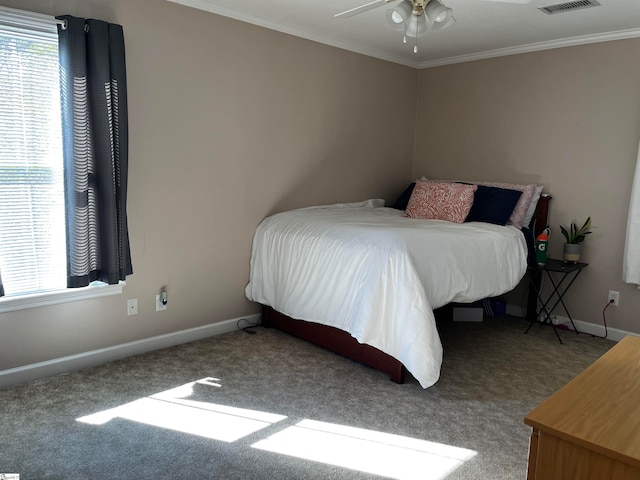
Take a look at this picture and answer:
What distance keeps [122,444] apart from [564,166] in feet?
11.8

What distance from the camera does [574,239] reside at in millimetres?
3717

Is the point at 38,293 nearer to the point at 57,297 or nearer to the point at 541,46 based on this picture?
the point at 57,297

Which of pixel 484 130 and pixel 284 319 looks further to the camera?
pixel 484 130

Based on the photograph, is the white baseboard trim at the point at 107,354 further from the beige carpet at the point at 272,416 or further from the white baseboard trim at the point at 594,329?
the white baseboard trim at the point at 594,329

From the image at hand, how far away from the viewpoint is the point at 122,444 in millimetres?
2133

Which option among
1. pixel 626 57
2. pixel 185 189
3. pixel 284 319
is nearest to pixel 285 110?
pixel 185 189

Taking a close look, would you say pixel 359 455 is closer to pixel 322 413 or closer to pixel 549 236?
pixel 322 413

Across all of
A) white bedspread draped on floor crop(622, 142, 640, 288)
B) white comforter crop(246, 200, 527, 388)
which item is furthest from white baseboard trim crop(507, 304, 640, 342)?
white comforter crop(246, 200, 527, 388)

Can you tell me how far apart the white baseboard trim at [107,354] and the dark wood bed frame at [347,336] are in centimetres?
31

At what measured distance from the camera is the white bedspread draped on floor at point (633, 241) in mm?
3393

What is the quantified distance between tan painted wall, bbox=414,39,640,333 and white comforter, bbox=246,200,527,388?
685mm

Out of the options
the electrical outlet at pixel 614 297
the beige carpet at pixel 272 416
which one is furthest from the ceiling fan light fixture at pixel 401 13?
the electrical outlet at pixel 614 297

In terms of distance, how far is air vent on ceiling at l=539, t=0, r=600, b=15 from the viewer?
2917 millimetres

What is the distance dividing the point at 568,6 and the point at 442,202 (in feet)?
4.91
